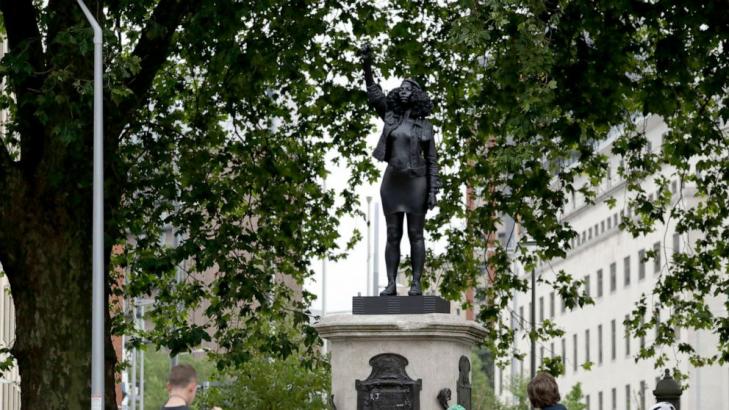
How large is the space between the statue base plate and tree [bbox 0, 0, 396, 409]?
15.9 feet

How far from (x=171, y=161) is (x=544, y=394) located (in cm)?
1877

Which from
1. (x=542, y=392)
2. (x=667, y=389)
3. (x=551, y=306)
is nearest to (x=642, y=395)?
(x=551, y=306)

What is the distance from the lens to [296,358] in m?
64.4

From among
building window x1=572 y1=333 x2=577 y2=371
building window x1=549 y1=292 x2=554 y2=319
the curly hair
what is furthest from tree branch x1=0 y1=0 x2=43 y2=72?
building window x1=549 y1=292 x2=554 y2=319

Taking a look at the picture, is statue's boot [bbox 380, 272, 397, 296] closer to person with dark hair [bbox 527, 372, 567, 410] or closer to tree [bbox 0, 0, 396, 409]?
tree [bbox 0, 0, 396, 409]

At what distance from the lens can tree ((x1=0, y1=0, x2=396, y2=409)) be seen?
25312 millimetres

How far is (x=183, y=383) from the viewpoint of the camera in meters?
13.0

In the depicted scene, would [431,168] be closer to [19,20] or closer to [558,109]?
[19,20]

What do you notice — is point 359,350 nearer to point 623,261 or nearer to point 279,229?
point 279,229

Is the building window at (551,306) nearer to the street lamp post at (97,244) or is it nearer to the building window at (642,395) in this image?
the building window at (642,395)

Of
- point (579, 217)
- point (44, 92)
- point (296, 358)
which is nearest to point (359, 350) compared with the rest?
point (44, 92)

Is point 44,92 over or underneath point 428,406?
over

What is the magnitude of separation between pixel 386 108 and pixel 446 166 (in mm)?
13137

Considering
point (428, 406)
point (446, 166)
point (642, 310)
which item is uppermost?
point (446, 166)
